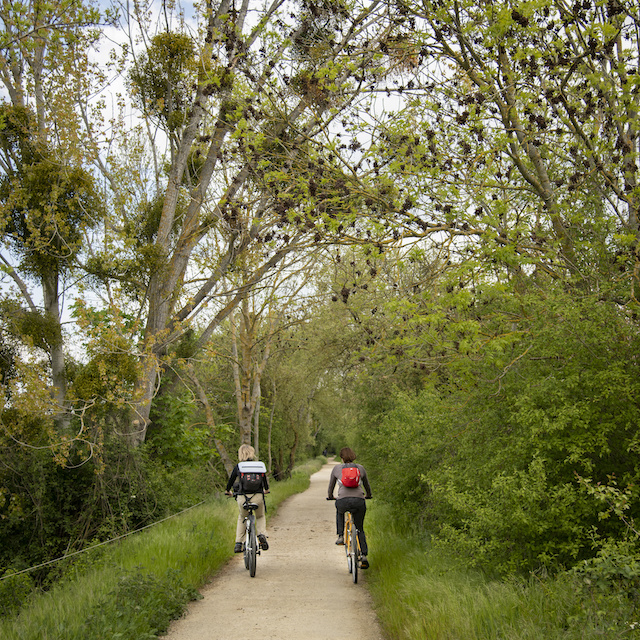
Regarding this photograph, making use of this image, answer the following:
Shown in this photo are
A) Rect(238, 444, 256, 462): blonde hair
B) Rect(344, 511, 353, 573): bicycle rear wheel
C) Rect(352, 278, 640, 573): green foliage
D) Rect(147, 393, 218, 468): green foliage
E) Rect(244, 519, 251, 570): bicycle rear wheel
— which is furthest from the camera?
Rect(147, 393, 218, 468): green foliage

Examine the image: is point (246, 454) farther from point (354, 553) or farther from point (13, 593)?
point (13, 593)

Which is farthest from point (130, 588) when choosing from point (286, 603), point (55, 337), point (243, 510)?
point (55, 337)

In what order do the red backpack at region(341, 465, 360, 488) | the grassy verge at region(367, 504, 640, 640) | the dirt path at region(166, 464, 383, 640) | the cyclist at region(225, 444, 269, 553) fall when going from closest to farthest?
the grassy verge at region(367, 504, 640, 640) → the dirt path at region(166, 464, 383, 640) → the red backpack at region(341, 465, 360, 488) → the cyclist at region(225, 444, 269, 553)

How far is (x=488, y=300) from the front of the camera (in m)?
7.57

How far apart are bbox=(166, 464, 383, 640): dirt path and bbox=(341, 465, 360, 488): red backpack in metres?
1.40

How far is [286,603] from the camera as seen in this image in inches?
295

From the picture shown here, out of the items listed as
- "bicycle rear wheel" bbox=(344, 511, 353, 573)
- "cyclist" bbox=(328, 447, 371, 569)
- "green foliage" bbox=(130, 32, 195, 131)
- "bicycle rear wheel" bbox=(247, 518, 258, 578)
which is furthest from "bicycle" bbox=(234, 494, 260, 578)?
"green foliage" bbox=(130, 32, 195, 131)

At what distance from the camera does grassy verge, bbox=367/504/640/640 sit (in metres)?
4.26

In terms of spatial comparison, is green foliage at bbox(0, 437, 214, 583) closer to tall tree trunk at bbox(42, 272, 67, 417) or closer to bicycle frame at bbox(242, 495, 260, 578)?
tall tree trunk at bbox(42, 272, 67, 417)

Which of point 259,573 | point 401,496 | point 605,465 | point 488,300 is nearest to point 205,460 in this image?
point 401,496

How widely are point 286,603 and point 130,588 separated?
197cm

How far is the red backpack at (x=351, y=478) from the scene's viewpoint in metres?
9.42

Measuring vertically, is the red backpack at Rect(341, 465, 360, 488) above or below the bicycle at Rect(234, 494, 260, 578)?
above

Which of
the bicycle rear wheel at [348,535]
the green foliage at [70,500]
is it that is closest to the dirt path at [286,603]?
the bicycle rear wheel at [348,535]
